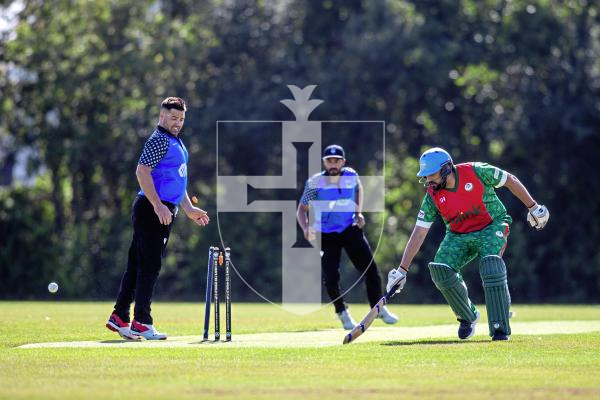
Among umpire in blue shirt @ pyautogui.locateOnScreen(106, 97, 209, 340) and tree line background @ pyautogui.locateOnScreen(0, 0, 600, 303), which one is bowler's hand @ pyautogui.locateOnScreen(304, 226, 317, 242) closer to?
umpire in blue shirt @ pyautogui.locateOnScreen(106, 97, 209, 340)

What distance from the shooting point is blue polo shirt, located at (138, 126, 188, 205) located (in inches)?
480

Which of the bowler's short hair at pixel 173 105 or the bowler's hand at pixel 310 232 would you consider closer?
the bowler's short hair at pixel 173 105

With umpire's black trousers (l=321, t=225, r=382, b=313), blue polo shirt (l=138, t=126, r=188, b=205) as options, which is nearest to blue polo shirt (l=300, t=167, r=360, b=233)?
umpire's black trousers (l=321, t=225, r=382, b=313)

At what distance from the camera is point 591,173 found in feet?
101

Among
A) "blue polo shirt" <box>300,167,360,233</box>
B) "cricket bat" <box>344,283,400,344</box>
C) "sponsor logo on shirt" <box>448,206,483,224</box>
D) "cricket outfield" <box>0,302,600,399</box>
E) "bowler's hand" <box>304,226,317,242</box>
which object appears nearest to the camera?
"cricket outfield" <box>0,302,600,399</box>

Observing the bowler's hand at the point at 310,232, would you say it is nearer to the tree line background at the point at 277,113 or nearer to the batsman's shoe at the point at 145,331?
the batsman's shoe at the point at 145,331

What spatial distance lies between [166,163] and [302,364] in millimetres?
3330

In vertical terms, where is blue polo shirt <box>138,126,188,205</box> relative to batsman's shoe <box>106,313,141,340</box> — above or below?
above

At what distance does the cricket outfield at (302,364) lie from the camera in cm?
816

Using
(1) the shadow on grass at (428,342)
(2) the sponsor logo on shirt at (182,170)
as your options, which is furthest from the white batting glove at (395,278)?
(2) the sponsor logo on shirt at (182,170)

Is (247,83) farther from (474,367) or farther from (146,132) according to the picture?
(474,367)

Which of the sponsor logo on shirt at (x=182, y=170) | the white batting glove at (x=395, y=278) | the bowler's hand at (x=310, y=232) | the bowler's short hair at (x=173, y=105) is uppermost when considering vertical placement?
the bowler's short hair at (x=173, y=105)

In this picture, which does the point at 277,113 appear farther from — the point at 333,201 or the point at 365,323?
the point at 365,323

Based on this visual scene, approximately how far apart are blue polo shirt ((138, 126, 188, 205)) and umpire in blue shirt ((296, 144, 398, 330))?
10.5 feet
